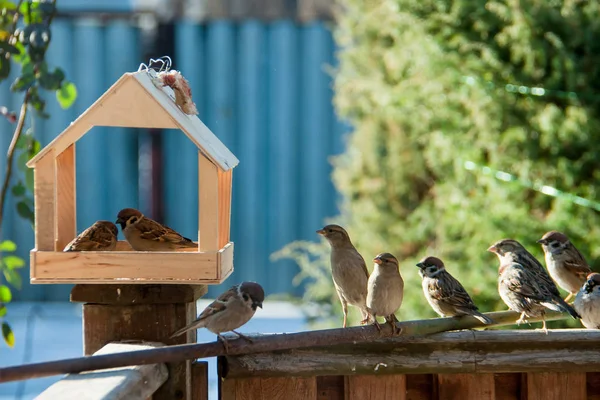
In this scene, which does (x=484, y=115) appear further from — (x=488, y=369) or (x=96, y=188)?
(x=96, y=188)

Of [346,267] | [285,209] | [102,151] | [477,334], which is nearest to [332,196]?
[285,209]

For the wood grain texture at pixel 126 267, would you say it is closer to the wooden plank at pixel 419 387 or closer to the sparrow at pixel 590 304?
the wooden plank at pixel 419 387

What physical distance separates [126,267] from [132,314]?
0.12 meters

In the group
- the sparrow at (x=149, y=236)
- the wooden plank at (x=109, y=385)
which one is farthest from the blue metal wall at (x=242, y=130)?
the wooden plank at (x=109, y=385)

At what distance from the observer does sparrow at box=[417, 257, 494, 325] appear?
2965 millimetres

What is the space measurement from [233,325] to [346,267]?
1.86 feet

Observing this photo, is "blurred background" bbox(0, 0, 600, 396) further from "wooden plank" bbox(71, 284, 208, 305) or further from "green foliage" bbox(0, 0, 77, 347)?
"wooden plank" bbox(71, 284, 208, 305)

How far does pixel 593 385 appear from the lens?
8.02 ft

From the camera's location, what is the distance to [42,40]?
313cm

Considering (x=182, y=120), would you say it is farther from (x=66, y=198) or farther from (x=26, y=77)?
(x=26, y=77)

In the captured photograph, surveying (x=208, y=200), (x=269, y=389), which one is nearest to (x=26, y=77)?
(x=208, y=200)

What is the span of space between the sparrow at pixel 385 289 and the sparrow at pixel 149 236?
585mm

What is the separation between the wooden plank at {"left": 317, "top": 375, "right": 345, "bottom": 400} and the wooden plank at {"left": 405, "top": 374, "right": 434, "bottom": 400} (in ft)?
0.58

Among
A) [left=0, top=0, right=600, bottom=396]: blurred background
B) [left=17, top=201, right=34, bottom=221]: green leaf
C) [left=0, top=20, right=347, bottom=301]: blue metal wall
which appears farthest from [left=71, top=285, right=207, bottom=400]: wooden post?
[left=0, top=20, right=347, bottom=301]: blue metal wall
